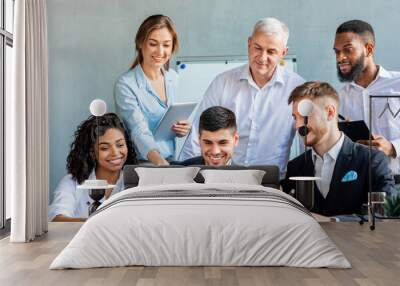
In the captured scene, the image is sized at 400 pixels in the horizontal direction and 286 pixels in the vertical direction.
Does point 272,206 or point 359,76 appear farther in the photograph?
point 359,76

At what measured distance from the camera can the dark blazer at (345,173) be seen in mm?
8312

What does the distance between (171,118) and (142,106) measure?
1.41ft

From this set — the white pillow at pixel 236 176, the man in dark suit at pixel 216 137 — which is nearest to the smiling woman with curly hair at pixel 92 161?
the man in dark suit at pixel 216 137

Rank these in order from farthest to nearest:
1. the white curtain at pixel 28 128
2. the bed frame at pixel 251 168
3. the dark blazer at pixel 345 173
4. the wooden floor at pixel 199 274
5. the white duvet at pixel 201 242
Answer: the dark blazer at pixel 345 173 → the bed frame at pixel 251 168 → the white curtain at pixel 28 128 → the white duvet at pixel 201 242 → the wooden floor at pixel 199 274

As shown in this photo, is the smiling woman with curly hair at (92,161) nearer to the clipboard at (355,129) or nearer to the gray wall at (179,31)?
the gray wall at (179,31)

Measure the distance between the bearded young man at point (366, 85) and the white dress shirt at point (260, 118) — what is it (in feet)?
2.19

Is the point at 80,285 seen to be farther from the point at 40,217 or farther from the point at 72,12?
the point at 72,12

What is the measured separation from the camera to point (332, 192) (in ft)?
27.3

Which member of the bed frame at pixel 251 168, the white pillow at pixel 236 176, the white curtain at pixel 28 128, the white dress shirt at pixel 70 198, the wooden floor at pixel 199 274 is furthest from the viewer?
the white dress shirt at pixel 70 198

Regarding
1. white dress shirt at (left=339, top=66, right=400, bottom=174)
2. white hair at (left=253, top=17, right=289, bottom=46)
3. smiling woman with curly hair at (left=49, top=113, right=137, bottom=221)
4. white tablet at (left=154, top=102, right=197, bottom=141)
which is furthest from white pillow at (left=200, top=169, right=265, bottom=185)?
white hair at (left=253, top=17, right=289, bottom=46)

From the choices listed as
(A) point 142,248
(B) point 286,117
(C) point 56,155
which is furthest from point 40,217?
(B) point 286,117

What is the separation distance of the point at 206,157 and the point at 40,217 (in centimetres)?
244

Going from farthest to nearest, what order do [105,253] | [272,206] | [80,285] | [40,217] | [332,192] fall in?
[332,192], [40,217], [272,206], [105,253], [80,285]

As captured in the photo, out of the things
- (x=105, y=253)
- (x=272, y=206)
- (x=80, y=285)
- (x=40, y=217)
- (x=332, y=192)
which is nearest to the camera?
(x=80, y=285)
